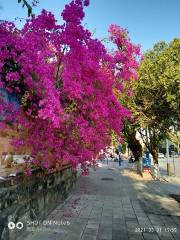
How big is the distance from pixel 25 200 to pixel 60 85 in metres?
2.99

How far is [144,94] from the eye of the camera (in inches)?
662

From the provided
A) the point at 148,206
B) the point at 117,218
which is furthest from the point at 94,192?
the point at 117,218

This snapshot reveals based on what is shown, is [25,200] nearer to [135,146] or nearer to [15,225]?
[15,225]

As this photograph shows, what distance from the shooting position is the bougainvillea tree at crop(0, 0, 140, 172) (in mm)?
6375

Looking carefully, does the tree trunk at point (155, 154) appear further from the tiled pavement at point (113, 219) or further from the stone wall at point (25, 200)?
the stone wall at point (25, 200)

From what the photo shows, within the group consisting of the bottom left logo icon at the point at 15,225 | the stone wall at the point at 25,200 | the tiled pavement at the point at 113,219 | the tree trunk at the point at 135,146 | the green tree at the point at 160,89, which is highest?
the green tree at the point at 160,89

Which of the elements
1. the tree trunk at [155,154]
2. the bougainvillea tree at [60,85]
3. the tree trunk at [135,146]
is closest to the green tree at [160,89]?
the bougainvillea tree at [60,85]

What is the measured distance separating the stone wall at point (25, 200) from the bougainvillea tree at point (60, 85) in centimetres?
82

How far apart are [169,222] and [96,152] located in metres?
3.39

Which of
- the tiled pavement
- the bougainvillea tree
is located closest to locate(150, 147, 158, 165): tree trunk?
the tiled pavement

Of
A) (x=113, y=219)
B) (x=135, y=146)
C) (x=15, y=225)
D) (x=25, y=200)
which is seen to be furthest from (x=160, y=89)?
(x=135, y=146)

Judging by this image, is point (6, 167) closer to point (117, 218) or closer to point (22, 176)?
point (22, 176)

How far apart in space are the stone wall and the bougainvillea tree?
2.70 feet

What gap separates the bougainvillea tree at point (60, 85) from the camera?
638 centimetres
